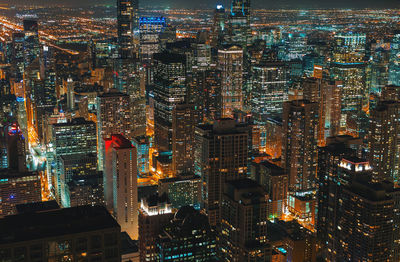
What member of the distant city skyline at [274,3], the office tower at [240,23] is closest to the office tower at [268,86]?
the office tower at [240,23]

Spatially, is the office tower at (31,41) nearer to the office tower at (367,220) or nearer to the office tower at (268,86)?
the office tower at (268,86)

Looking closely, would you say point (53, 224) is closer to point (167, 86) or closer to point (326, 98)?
point (167, 86)

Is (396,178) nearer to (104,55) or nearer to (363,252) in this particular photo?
(363,252)

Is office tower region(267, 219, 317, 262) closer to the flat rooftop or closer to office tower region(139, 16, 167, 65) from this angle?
the flat rooftop

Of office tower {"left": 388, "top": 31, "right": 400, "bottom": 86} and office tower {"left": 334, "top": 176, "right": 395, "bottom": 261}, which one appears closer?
office tower {"left": 334, "top": 176, "right": 395, "bottom": 261}

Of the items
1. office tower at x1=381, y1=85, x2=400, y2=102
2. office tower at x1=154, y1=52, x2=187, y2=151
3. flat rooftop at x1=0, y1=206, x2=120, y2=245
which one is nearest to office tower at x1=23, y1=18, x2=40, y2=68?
office tower at x1=154, y1=52, x2=187, y2=151

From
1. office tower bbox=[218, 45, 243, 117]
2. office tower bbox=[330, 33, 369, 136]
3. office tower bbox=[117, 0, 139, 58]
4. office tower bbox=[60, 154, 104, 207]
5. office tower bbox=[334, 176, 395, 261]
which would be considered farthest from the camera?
office tower bbox=[117, 0, 139, 58]
